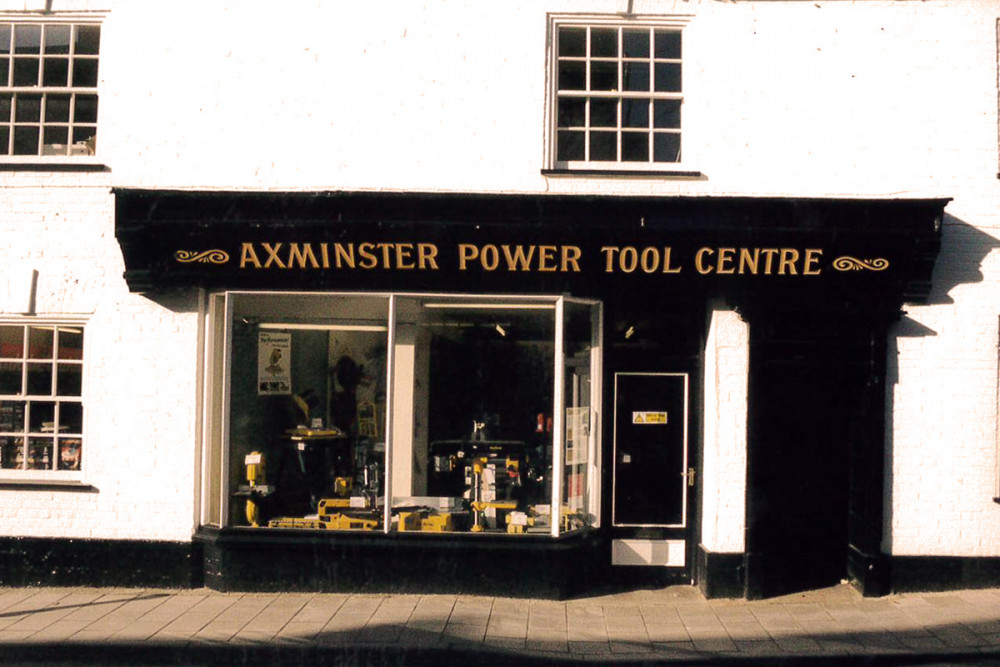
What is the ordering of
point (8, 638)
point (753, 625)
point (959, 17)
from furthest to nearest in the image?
point (959, 17) < point (753, 625) < point (8, 638)

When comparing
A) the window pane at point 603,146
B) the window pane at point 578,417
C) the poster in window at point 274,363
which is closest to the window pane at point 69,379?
the poster in window at point 274,363

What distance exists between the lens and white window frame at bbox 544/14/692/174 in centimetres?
1031

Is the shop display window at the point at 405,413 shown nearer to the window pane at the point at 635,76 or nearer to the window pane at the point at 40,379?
the window pane at the point at 40,379

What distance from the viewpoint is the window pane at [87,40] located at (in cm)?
1062

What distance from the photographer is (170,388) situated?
1040 centimetres

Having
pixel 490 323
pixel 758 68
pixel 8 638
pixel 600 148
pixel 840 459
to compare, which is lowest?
pixel 8 638

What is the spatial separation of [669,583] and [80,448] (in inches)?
238

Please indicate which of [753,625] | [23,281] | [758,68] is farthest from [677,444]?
[23,281]

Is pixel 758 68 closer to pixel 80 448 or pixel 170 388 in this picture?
pixel 170 388

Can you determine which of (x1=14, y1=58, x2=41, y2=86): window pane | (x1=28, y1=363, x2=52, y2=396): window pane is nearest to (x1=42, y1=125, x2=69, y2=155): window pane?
(x1=14, y1=58, x2=41, y2=86): window pane

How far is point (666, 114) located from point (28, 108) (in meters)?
6.43

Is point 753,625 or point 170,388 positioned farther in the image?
point 170,388

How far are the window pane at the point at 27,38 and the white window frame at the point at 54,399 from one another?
2.72 metres

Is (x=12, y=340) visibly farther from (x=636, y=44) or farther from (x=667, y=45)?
(x=667, y=45)
